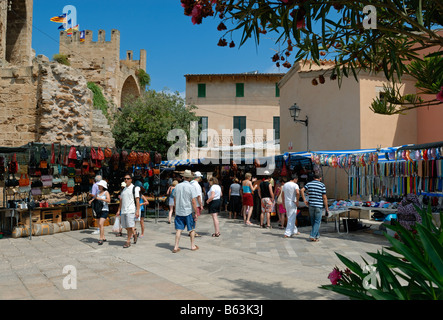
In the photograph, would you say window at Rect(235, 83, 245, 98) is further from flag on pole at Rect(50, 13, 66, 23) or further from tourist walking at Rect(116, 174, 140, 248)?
tourist walking at Rect(116, 174, 140, 248)

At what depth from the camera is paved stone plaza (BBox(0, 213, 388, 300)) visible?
4336 mm

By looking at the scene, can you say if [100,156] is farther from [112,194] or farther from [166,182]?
[166,182]

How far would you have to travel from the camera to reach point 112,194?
1199cm

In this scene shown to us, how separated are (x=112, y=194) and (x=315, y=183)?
7128 millimetres

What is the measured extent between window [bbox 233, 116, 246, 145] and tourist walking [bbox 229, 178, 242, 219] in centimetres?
1499

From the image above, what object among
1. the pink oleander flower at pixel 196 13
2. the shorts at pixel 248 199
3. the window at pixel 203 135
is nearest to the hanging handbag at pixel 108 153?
the shorts at pixel 248 199

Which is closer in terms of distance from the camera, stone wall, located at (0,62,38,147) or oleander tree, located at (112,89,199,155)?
stone wall, located at (0,62,38,147)

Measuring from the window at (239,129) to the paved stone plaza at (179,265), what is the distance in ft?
A: 61.4

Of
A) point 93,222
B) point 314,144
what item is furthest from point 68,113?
point 314,144

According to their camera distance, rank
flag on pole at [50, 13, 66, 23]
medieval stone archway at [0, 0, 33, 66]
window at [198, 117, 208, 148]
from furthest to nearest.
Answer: flag on pole at [50, 13, 66, 23], window at [198, 117, 208, 148], medieval stone archway at [0, 0, 33, 66]

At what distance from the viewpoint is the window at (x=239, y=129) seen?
2791 cm

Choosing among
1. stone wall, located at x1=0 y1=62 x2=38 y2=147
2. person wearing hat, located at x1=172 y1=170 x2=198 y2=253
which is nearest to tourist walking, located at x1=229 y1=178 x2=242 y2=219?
person wearing hat, located at x1=172 y1=170 x2=198 y2=253

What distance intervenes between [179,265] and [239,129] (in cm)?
2302

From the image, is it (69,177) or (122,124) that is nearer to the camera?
(69,177)
